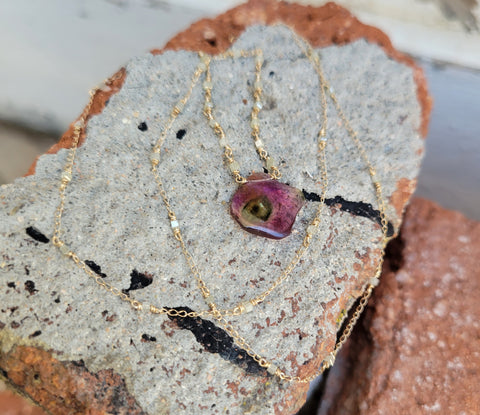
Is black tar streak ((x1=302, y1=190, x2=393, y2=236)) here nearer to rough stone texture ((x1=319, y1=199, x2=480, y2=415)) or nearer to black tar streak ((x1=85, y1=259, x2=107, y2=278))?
rough stone texture ((x1=319, y1=199, x2=480, y2=415))

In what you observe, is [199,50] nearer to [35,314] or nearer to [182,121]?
[182,121]

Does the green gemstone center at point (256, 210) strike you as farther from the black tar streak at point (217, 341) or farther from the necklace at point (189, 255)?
the black tar streak at point (217, 341)

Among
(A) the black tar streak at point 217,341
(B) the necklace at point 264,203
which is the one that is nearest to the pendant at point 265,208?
(B) the necklace at point 264,203

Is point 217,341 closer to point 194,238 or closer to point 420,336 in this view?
point 194,238

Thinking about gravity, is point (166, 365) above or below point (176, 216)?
below

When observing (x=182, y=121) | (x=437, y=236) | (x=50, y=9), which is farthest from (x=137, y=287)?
(x=50, y=9)

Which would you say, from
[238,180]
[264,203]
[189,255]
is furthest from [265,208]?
[189,255]
